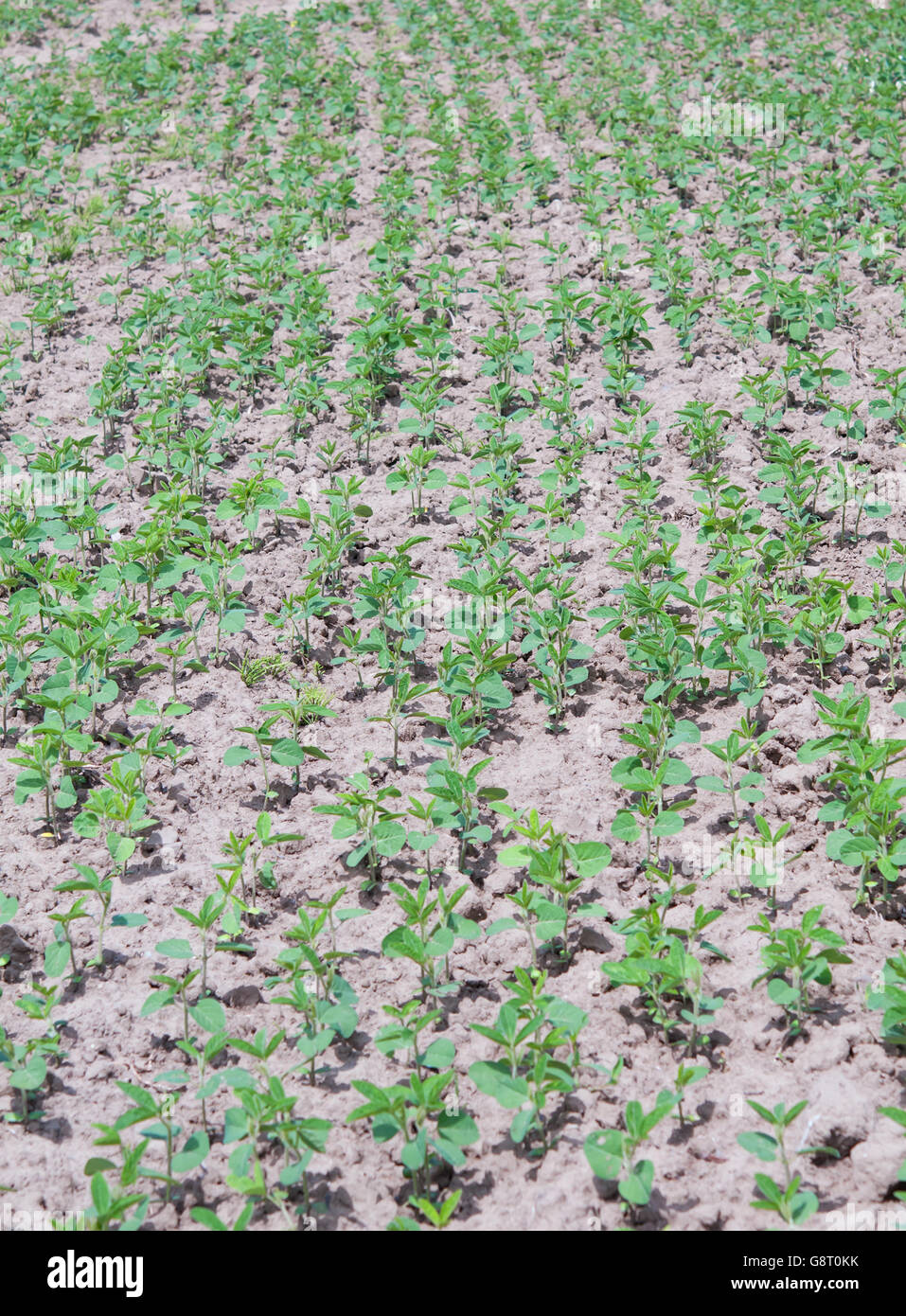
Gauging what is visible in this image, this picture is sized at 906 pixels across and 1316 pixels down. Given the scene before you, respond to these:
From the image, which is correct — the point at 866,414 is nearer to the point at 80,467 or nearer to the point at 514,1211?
the point at 80,467

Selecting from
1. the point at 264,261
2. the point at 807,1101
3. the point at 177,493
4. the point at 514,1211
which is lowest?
the point at 514,1211

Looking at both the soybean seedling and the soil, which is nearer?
the soybean seedling

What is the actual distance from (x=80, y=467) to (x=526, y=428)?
239cm

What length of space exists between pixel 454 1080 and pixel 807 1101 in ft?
3.02

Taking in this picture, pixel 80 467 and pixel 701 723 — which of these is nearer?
pixel 701 723

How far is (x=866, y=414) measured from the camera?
224 inches

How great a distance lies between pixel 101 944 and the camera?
3324 mm

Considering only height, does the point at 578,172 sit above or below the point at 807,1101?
above

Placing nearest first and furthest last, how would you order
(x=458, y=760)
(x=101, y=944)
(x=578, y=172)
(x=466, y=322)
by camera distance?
1. (x=101, y=944)
2. (x=458, y=760)
3. (x=466, y=322)
4. (x=578, y=172)

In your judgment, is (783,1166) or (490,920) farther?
(490,920)

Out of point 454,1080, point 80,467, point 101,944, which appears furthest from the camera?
point 80,467

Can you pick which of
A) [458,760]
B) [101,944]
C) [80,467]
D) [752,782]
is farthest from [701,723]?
[80,467]

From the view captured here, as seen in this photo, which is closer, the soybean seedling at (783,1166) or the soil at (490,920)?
the soybean seedling at (783,1166)

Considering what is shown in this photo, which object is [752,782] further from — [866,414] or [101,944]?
[866,414]
